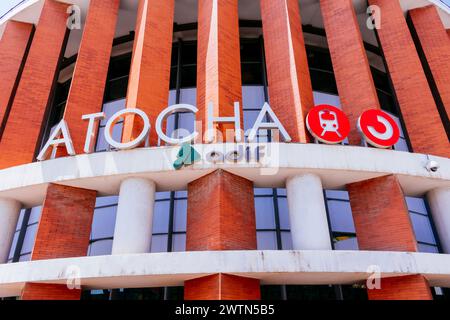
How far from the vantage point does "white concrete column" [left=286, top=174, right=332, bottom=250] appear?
11581 millimetres

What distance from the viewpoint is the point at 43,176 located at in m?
12.8

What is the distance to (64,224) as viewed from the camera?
1242 centimetres

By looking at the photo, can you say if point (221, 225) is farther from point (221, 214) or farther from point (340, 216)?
point (340, 216)

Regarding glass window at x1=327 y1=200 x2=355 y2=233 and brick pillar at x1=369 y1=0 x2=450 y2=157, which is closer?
brick pillar at x1=369 y1=0 x2=450 y2=157

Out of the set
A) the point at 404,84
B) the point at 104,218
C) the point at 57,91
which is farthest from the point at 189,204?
the point at 57,91

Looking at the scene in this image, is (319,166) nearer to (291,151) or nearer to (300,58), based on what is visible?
(291,151)

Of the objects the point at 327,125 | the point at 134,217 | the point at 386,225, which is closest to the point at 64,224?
the point at 134,217

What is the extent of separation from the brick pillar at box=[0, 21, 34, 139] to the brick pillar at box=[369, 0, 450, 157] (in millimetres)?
17024

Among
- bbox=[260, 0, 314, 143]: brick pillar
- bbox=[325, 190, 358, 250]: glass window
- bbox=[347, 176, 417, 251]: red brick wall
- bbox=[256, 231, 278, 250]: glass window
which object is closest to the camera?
bbox=[347, 176, 417, 251]: red brick wall

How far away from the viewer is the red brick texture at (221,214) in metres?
11.2

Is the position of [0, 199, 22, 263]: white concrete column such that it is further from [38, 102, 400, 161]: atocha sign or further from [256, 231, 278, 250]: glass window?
[256, 231, 278, 250]: glass window

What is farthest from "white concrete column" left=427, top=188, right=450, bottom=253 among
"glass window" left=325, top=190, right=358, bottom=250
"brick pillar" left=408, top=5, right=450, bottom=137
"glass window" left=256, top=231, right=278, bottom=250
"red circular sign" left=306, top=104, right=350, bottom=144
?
"glass window" left=256, top=231, right=278, bottom=250

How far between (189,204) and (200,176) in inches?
39.3

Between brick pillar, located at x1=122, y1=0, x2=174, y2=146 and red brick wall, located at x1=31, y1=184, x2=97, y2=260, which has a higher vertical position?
brick pillar, located at x1=122, y1=0, x2=174, y2=146
